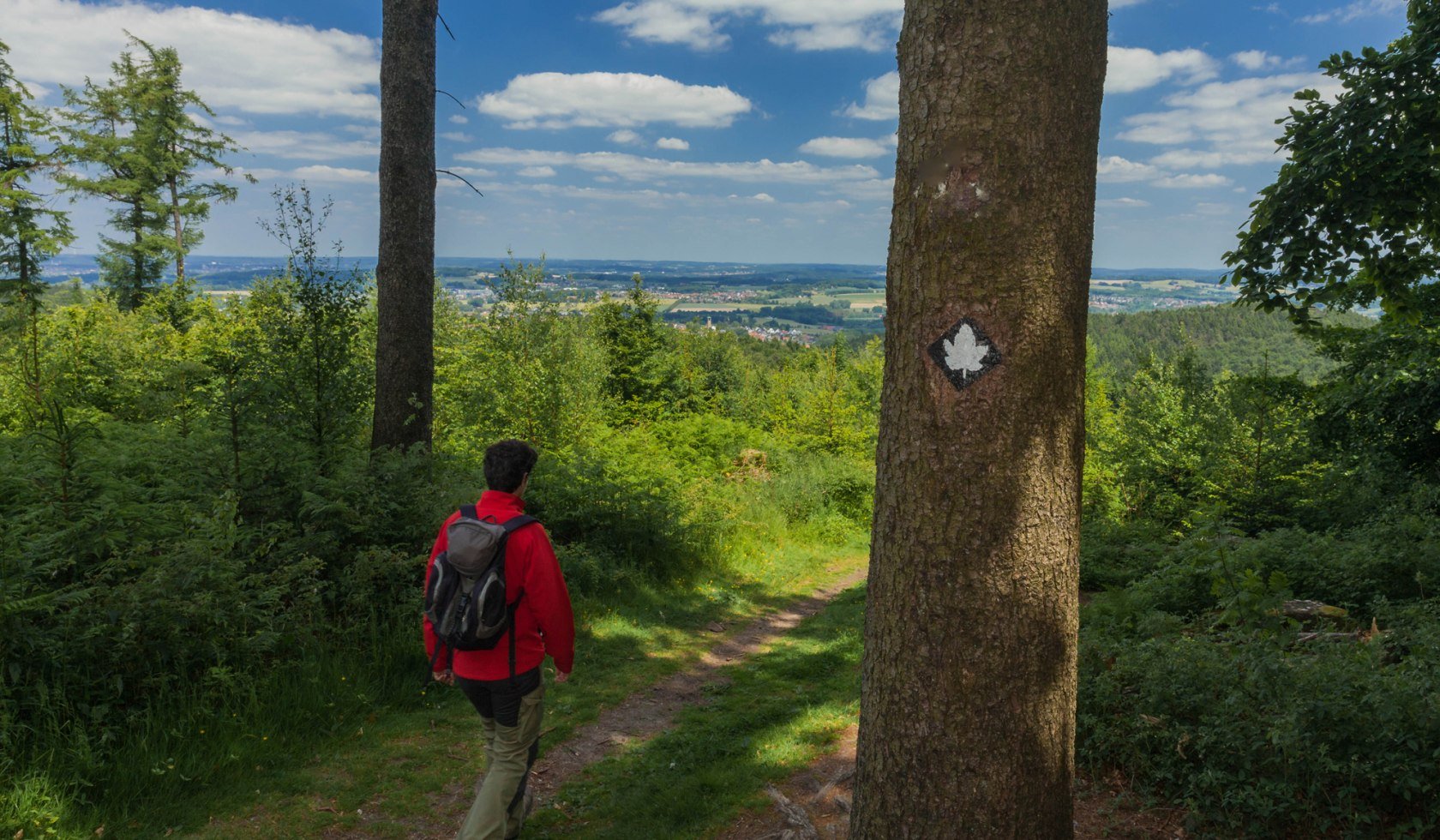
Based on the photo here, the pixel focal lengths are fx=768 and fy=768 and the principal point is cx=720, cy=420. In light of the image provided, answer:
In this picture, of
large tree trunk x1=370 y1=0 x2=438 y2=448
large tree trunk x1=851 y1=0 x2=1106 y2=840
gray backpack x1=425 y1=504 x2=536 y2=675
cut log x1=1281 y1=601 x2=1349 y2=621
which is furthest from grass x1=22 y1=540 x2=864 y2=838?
cut log x1=1281 y1=601 x2=1349 y2=621

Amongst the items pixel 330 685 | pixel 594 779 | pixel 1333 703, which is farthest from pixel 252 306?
pixel 1333 703

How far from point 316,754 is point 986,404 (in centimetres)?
457

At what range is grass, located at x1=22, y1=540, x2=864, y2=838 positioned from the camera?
12.5 feet

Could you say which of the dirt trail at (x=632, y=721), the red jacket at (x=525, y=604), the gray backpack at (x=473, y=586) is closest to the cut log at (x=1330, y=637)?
the dirt trail at (x=632, y=721)

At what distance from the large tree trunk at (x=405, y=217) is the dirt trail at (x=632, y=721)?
10.6ft

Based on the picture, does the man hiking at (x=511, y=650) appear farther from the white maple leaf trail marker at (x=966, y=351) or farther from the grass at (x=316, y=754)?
the white maple leaf trail marker at (x=966, y=351)

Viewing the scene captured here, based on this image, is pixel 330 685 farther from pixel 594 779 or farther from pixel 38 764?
pixel 594 779

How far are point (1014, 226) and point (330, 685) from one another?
516 centimetres

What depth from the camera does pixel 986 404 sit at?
6.91 feet

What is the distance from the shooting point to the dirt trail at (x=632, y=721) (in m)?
4.44

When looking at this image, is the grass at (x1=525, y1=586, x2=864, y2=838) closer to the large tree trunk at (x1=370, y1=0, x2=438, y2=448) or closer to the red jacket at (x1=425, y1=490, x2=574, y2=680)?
the red jacket at (x1=425, y1=490, x2=574, y2=680)

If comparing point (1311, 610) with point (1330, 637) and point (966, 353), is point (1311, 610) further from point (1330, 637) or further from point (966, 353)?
point (966, 353)

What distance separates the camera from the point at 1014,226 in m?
2.09

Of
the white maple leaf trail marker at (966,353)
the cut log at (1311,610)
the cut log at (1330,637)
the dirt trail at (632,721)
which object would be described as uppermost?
the white maple leaf trail marker at (966,353)
